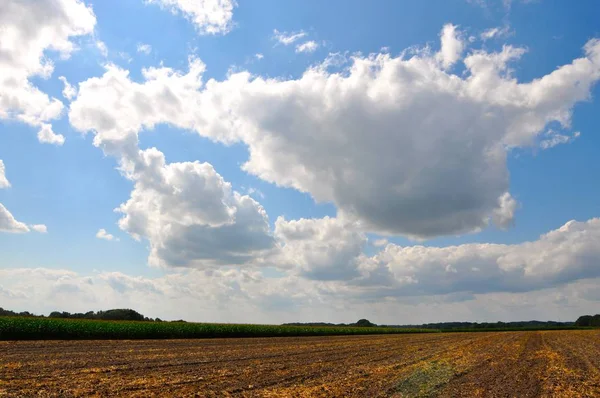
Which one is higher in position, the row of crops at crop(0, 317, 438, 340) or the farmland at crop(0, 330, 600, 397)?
the row of crops at crop(0, 317, 438, 340)

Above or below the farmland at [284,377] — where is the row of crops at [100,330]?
above

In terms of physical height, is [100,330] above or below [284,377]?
above

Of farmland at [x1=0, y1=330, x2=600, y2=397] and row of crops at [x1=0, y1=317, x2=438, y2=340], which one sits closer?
farmland at [x1=0, y1=330, x2=600, y2=397]

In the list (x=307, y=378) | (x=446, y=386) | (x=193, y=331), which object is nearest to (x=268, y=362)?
(x=307, y=378)

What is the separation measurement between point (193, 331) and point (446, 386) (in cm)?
4509

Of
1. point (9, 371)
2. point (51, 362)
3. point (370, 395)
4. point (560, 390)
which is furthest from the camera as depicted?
point (51, 362)

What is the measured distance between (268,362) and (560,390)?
45.6ft

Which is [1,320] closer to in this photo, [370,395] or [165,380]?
[165,380]

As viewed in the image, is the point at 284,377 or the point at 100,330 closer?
the point at 284,377

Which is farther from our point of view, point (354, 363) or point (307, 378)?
point (354, 363)

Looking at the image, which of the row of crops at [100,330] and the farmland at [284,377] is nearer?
the farmland at [284,377]

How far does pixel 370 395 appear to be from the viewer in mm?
14281

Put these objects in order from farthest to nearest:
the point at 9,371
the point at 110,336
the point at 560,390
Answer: the point at 110,336 < the point at 9,371 < the point at 560,390

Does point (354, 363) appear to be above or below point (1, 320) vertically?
below
